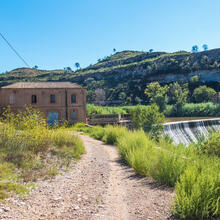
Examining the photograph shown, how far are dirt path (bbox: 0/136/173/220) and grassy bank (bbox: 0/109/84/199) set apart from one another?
0.50 m

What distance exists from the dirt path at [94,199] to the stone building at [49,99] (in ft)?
64.9

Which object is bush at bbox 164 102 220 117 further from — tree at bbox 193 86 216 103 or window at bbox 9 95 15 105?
window at bbox 9 95 15 105

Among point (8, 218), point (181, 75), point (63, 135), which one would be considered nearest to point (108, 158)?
point (63, 135)

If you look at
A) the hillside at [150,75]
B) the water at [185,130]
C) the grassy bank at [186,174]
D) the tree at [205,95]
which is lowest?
the water at [185,130]

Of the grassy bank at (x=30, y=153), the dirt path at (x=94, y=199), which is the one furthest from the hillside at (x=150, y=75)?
the dirt path at (x=94, y=199)

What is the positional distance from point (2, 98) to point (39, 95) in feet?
14.0

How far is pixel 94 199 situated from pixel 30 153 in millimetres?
3815

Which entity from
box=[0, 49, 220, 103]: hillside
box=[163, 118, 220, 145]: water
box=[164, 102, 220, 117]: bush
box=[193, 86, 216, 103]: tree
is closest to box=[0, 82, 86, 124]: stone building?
box=[163, 118, 220, 145]: water

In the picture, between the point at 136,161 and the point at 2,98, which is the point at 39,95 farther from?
the point at 136,161

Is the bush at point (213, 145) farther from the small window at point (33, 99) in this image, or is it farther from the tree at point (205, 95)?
the tree at point (205, 95)

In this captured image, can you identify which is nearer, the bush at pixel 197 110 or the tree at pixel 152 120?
the tree at pixel 152 120

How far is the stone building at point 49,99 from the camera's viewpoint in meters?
24.9

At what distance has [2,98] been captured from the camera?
2491 cm

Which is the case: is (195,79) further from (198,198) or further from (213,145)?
(198,198)
